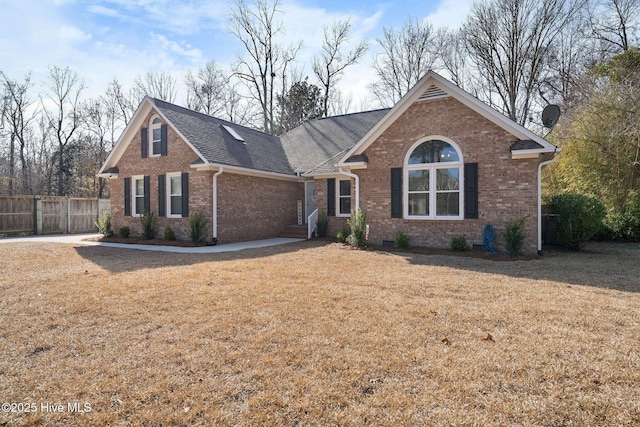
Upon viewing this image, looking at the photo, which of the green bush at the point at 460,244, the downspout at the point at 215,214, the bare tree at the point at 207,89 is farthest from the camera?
the bare tree at the point at 207,89

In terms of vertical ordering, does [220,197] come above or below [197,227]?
above

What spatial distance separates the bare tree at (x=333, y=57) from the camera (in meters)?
27.5

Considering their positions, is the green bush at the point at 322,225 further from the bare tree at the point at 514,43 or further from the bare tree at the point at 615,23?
the bare tree at the point at 615,23

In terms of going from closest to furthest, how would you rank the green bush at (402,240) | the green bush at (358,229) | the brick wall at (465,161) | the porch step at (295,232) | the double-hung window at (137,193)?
the brick wall at (465,161) → the green bush at (402,240) → the green bush at (358,229) → the double-hung window at (137,193) → the porch step at (295,232)

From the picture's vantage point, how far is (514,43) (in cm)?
1941

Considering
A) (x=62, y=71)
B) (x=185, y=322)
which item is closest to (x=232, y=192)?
(x=185, y=322)

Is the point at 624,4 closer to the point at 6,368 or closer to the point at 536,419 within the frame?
the point at 536,419

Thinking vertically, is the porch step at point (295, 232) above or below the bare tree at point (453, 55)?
below

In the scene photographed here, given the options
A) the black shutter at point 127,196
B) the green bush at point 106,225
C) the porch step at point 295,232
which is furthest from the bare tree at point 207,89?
the porch step at point 295,232

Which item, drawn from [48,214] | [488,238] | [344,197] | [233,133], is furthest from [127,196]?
[488,238]

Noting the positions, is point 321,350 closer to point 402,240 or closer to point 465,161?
point 402,240

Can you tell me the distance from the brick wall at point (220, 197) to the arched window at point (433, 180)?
21.3ft

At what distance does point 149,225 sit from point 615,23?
24.0 metres

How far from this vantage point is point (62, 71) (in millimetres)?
27000
